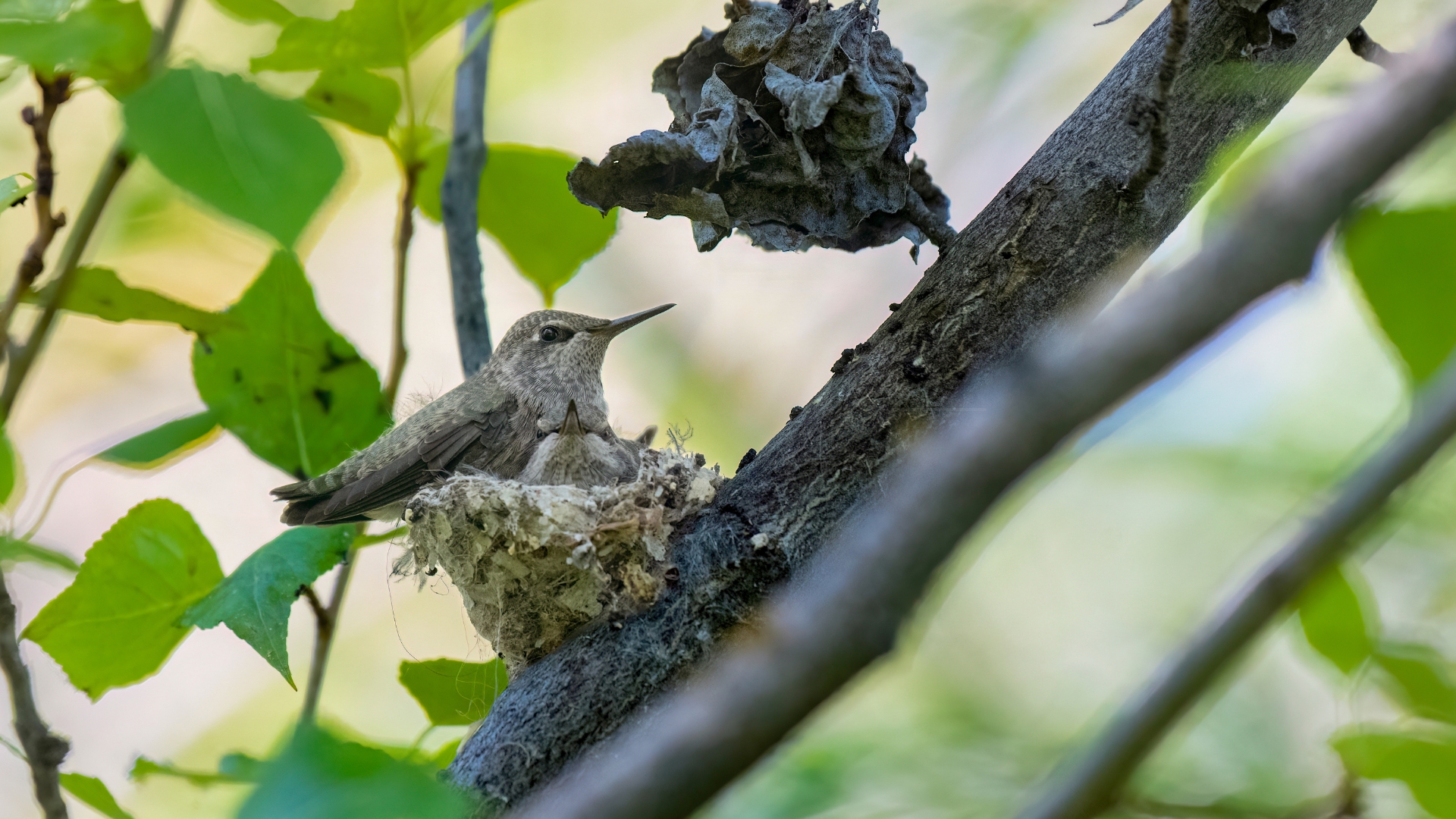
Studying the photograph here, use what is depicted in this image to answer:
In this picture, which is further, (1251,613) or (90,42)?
(90,42)

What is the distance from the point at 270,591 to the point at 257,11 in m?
0.95

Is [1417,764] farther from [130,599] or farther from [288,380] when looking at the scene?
[288,380]

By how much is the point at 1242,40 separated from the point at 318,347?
6.10 feet

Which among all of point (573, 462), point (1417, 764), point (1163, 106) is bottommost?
point (1417, 764)

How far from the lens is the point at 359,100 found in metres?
2.15

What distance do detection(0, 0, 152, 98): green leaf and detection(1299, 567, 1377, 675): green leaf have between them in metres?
1.51

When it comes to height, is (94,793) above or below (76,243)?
below

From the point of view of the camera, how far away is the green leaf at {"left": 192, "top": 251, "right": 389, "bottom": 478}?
234 centimetres

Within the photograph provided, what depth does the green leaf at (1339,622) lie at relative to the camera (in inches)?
41.7

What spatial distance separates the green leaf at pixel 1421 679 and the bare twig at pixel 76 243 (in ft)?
Answer: 6.00

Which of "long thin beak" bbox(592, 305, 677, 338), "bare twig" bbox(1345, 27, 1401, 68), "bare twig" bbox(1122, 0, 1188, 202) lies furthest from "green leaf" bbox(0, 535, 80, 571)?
"long thin beak" bbox(592, 305, 677, 338)

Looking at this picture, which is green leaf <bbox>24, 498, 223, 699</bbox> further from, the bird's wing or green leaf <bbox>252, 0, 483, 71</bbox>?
green leaf <bbox>252, 0, 483, 71</bbox>

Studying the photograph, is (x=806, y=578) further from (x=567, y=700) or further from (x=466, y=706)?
(x=466, y=706)

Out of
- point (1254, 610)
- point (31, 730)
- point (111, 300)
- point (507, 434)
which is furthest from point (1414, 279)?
point (507, 434)
